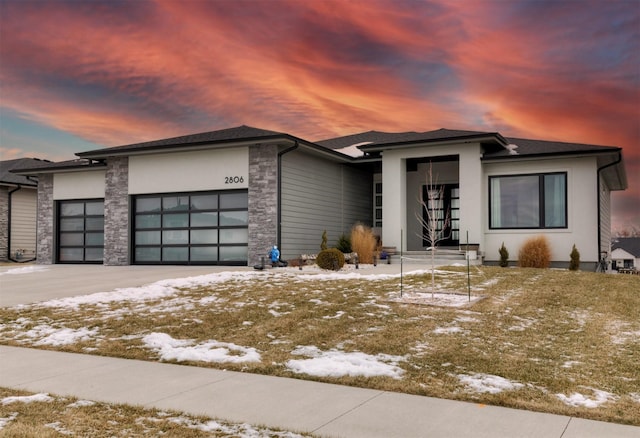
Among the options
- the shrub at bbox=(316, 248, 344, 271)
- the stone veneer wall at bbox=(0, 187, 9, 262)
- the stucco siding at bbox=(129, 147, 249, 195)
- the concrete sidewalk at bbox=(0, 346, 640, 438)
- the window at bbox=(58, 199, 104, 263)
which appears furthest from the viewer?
the stone veneer wall at bbox=(0, 187, 9, 262)

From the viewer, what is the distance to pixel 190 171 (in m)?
19.8

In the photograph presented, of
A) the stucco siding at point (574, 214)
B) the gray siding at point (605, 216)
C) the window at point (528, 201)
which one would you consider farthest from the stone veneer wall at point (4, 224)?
the gray siding at point (605, 216)

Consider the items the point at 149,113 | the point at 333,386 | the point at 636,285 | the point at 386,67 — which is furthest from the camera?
the point at 149,113

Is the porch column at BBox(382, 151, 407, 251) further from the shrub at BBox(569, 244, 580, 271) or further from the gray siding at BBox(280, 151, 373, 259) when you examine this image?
the shrub at BBox(569, 244, 580, 271)

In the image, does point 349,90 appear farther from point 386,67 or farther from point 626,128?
point 626,128

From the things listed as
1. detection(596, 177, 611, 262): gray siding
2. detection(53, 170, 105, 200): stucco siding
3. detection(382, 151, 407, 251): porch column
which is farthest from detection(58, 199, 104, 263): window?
detection(596, 177, 611, 262): gray siding

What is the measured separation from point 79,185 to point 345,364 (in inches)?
803

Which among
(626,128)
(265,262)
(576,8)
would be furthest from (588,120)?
(265,262)

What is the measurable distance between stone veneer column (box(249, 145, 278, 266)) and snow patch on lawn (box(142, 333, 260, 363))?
10.5m

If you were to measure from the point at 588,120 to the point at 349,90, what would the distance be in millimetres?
9807

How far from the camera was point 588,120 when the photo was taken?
2202 centimetres

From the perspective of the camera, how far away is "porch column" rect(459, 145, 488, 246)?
18984mm

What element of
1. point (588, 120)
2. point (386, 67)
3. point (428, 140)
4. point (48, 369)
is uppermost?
point (386, 67)

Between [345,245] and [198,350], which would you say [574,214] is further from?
[198,350]
